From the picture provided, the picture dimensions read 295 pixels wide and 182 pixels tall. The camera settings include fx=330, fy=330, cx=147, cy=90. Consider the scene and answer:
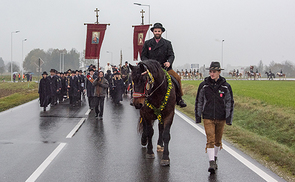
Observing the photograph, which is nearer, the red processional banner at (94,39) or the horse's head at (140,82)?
the horse's head at (140,82)

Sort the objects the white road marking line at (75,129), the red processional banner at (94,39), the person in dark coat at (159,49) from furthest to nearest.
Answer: the red processional banner at (94,39) → the white road marking line at (75,129) → the person in dark coat at (159,49)

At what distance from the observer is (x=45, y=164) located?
5988 mm

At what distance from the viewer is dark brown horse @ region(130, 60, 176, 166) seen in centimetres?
532

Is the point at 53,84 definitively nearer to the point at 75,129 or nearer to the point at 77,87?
the point at 77,87

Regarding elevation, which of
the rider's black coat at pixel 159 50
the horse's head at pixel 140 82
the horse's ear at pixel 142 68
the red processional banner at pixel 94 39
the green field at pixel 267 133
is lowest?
the green field at pixel 267 133

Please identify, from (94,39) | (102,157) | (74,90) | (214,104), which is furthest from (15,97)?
(214,104)

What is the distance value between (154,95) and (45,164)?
2.34 meters

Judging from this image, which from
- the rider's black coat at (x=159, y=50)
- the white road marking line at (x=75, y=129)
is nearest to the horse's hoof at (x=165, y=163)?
the rider's black coat at (x=159, y=50)

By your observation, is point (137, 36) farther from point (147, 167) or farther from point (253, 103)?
point (147, 167)

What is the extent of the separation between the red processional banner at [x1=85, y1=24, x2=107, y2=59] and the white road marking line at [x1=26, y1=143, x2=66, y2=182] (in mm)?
11990

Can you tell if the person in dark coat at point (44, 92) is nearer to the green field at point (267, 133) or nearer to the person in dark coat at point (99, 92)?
the person in dark coat at point (99, 92)

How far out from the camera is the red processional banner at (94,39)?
751 inches

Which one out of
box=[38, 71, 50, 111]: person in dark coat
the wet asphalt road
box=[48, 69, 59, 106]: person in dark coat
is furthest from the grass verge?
the wet asphalt road

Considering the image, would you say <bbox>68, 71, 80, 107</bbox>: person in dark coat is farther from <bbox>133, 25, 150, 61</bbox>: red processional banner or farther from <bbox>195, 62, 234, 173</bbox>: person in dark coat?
<bbox>195, 62, 234, 173</bbox>: person in dark coat
